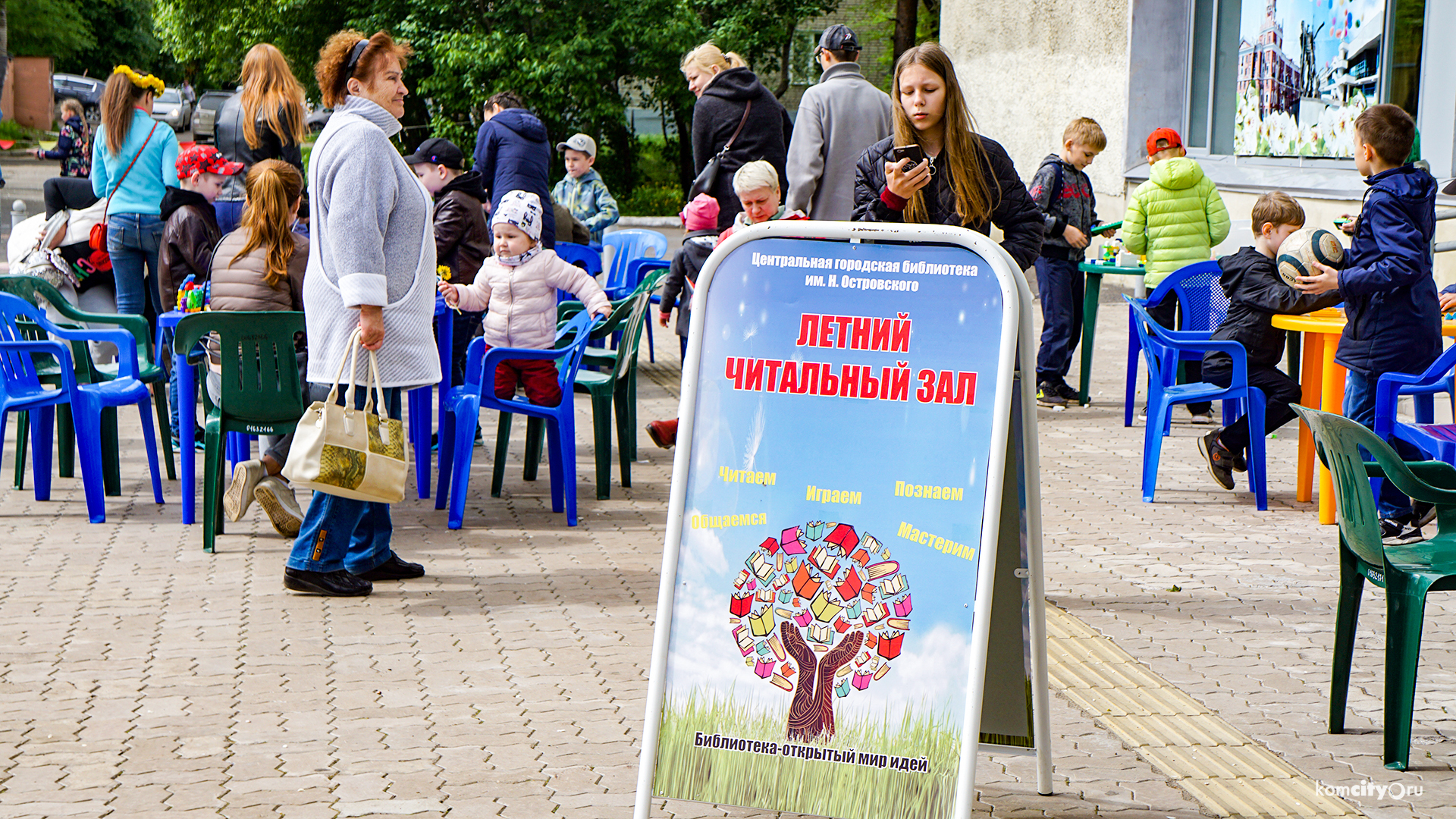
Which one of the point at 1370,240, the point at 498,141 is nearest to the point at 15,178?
the point at 498,141

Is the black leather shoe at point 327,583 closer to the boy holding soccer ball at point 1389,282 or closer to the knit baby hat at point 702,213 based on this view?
the knit baby hat at point 702,213

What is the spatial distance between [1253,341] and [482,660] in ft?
15.0

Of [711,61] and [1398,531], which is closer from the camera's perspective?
[1398,531]

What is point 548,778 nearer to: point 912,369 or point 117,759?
point 117,759

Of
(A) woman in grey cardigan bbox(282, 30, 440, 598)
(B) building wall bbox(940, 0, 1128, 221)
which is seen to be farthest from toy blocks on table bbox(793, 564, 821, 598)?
(B) building wall bbox(940, 0, 1128, 221)

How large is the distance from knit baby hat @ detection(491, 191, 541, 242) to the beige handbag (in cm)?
175

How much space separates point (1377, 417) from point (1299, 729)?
248cm

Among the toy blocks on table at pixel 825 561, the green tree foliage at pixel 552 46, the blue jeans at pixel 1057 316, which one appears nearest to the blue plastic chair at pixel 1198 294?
the blue jeans at pixel 1057 316

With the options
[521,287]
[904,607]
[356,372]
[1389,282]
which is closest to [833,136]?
[521,287]

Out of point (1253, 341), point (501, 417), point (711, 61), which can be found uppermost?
point (711, 61)

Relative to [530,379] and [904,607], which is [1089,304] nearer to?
[530,379]

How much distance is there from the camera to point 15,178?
110ft

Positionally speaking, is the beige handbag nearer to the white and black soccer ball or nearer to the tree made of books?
the tree made of books

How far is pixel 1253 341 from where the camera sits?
757cm
